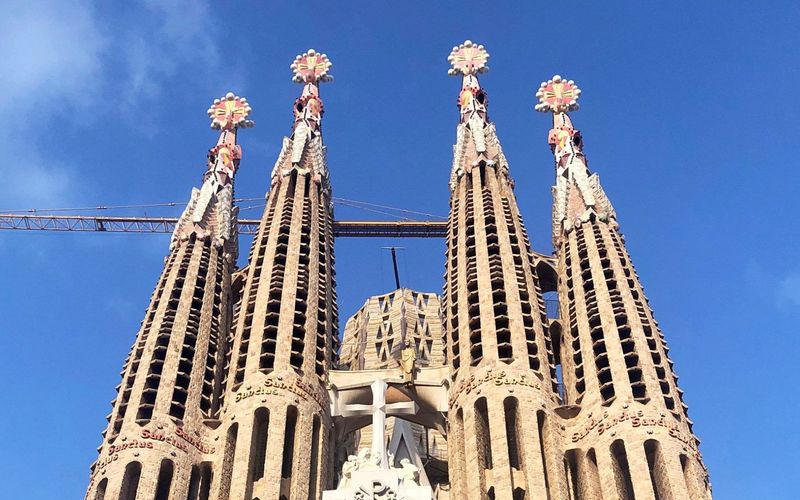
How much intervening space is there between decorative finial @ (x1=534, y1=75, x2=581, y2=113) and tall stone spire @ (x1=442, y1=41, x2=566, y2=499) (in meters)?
6.07

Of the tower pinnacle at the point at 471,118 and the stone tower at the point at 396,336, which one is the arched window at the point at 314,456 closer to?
the stone tower at the point at 396,336

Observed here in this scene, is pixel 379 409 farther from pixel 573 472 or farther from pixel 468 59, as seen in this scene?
pixel 468 59

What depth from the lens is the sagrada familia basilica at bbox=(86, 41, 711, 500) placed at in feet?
131

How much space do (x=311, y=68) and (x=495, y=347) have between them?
27.0 metres

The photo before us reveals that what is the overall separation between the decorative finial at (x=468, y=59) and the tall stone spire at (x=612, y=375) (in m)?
12.8

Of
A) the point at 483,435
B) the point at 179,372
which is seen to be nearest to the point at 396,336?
the point at 179,372

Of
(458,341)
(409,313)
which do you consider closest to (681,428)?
(458,341)

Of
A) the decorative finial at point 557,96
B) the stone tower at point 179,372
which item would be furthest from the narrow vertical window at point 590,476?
the decorative finial at point 557,96

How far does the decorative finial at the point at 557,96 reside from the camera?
62.0 meters

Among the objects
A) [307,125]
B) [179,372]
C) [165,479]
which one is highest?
[307,125]

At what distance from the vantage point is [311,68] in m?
65.8

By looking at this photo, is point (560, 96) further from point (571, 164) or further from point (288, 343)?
point (288, 343)

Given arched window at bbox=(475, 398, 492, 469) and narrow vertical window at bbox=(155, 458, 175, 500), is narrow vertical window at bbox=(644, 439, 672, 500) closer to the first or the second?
arched window at bbox=(475, 398, 492, 469)

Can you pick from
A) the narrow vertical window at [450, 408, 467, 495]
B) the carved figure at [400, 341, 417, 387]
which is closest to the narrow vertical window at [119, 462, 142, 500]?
the carved figure at [400, 341, 417, 387]
